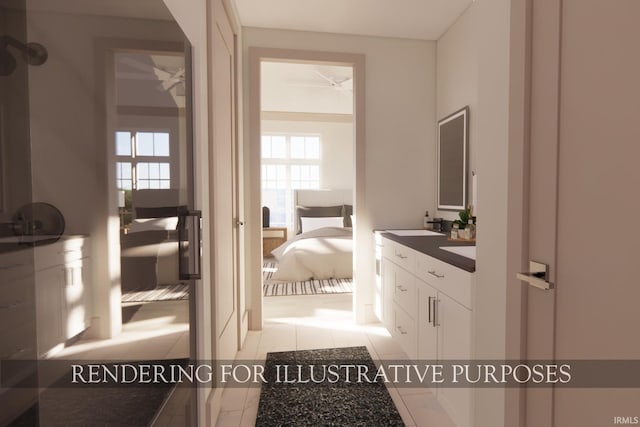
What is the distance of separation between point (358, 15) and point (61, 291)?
294 centimetres

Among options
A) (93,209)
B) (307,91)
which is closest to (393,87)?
(307,91)

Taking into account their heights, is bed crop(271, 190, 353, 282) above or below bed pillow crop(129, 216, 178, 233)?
below

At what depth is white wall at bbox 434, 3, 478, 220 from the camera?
8.19 feet

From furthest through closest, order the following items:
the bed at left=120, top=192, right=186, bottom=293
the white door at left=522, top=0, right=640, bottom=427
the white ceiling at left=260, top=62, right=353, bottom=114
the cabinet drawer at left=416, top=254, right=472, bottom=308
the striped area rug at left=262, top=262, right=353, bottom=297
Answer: the white ceiling at left=260, top=62, right=353, bottom=114 < the striped area rug at left=262, top=262, right=353, bottom=297 < the cabinet drawer at left=416, top=254, right=472, bottom=308 < the bed at left=120, top=192, right=186, bottom=293 < the white door at left=522, top=0, right=640, bottom=427

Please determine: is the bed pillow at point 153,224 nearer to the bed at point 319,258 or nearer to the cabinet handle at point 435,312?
the cabinet handle at point 435,312

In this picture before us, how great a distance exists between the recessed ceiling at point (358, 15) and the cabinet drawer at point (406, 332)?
246cm

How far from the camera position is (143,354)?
0.86m

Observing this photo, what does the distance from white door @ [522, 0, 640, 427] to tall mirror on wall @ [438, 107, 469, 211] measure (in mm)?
1801

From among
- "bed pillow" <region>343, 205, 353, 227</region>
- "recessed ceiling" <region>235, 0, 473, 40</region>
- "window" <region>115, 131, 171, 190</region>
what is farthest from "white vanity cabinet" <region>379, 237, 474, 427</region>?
"bed pillow" <region>343, 205, 353, 227</region>

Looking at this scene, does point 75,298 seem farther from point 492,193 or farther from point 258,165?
point 258,165

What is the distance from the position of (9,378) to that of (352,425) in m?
1.61

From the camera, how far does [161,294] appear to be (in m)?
0.99

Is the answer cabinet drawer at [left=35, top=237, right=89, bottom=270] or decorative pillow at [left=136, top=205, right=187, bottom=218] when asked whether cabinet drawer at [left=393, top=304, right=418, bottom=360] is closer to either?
decorative pillow at [left=136, top=205, right=187, bottom=218]

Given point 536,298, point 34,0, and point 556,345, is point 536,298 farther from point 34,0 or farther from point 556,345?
point 34,0
